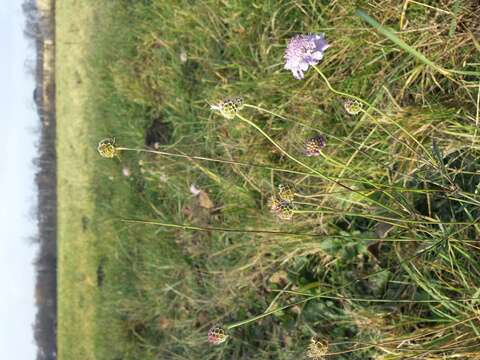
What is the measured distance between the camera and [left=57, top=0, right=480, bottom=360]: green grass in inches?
67.7

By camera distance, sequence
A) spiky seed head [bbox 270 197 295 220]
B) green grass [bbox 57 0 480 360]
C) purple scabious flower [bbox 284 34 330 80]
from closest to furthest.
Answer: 1. purple scabious flower [bbox 284 34 330 80]
2. spiky seed head [bbox 270 197 295 220]
3. green grass [bbox 57 0 480 360]

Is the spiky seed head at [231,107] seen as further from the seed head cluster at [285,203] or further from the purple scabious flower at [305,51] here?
the seed head cluster at [285,203]

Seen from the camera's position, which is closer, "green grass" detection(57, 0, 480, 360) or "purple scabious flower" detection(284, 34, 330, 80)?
"purple scabious flower" detection(284, 34, 330, 80)

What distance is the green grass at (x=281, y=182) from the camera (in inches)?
67.7

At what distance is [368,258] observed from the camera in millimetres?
2203

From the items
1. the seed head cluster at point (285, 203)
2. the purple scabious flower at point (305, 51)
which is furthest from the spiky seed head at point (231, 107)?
the seed head cluster at point (285, 203)

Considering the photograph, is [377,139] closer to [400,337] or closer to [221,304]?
[400,337]

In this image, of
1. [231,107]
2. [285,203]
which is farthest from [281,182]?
[231,107]

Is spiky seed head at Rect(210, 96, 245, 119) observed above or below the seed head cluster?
above

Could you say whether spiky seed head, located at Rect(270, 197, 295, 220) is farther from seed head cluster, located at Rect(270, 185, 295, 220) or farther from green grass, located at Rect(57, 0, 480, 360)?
green grass, located at Rect(57, 0, 480, 360)

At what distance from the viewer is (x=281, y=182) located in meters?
2.39

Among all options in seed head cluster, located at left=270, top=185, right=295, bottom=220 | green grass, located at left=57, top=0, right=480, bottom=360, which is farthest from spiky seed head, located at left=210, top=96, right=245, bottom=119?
seed head cluster, located at left=270, top=185, right=295, bottom=220

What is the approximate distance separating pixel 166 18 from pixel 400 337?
2.23m

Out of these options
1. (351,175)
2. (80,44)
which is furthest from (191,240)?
(80,44)
